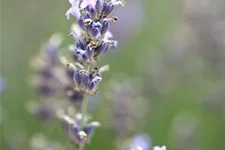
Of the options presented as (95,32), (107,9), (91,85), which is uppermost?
(107,9)

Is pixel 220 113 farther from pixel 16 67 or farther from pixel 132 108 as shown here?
pixel 16 67

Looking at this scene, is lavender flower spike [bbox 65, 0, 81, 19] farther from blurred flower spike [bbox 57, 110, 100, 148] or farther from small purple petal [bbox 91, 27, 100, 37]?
blurred flower spike [bbox 57, 110, 100, 148]

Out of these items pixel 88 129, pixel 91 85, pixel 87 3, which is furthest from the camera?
pixel 88 129

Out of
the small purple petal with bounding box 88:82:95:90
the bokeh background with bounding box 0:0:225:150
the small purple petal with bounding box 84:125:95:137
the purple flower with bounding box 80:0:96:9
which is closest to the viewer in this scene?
the purple flower with bounding box 80:0:96:9

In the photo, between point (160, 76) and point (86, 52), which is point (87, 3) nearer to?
point (86, 52)

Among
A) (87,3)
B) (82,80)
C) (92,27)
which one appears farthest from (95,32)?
(82,80)

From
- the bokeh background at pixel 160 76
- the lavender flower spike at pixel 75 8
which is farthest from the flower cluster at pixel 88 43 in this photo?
the bokeh background at pixel 160 76

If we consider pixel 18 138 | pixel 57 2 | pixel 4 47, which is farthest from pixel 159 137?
pixel 57 2

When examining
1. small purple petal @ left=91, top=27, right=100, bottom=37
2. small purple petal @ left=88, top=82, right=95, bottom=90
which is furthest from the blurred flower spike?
small purple petal @ left=91, top=27, right=100, bottom=37
